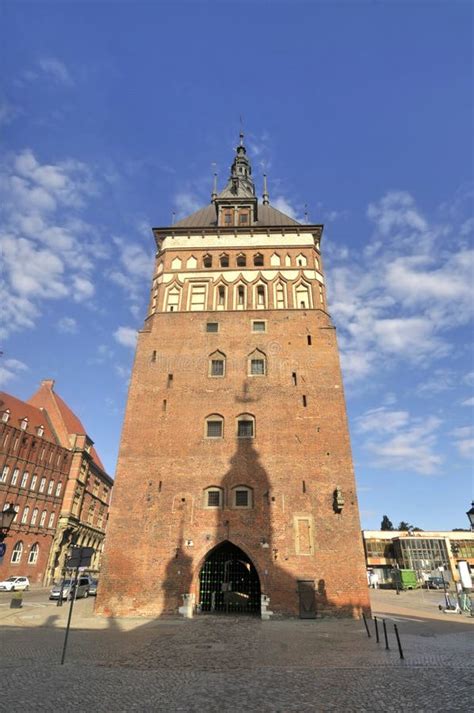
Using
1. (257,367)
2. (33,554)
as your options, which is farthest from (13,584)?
(257,367)

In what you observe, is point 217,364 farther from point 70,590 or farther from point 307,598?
point 70,590

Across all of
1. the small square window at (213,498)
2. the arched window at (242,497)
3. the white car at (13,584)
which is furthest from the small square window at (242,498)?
the white car at (13,584)

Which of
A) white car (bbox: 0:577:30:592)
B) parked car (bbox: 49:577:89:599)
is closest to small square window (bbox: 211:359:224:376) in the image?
parked car (bbox: 49:577:89:599)

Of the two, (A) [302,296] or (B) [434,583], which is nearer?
(A) [302,296]

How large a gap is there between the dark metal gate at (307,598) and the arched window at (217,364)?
1049 centimetres

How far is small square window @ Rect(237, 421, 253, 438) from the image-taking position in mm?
21172

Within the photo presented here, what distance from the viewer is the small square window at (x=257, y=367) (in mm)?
23031

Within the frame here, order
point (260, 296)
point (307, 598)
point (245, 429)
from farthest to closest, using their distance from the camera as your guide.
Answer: point (260, 296)
point (245, 429)
point (307, 598)

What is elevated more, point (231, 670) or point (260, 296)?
point (260, 296)

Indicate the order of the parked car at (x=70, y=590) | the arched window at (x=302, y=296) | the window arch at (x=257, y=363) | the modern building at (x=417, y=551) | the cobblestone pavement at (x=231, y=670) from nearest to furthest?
the cobblestone pavement at (x=231, y=670)
the window arch at (x=257, y=363)
the arched window at (x=302, y=296)
the parked car at (x=70, y=590)
the modern building at (x=417, y=551)

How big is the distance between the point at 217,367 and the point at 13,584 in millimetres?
25167

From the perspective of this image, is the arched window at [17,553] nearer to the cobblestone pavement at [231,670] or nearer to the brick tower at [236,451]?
the brick tower at [236,451]

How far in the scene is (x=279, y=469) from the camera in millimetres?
20234

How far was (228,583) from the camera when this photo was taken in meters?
19.9
